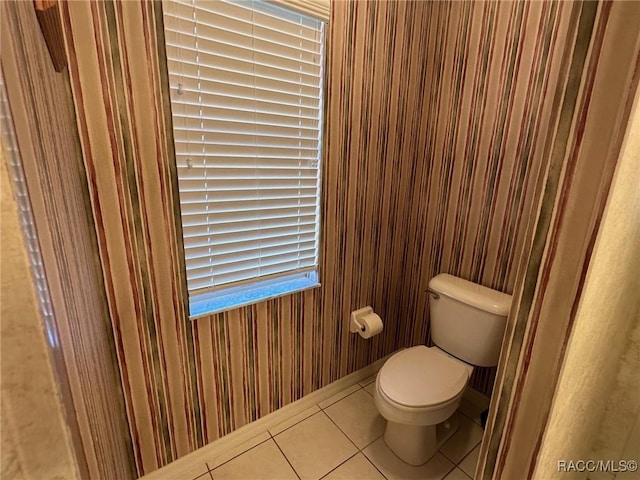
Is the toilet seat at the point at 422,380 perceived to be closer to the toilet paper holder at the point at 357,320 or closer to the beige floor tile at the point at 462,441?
the toilet paper holder at the point at 357,320

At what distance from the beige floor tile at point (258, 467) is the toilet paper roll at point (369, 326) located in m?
0.73

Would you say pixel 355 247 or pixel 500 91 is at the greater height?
pixel 500 91

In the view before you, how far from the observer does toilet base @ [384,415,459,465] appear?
1.45 meters

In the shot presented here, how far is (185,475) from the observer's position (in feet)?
4.57

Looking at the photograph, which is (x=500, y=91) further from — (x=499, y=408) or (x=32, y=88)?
(x=32, y=88)

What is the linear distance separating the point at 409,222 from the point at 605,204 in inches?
58.8

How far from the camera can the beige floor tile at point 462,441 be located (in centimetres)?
154

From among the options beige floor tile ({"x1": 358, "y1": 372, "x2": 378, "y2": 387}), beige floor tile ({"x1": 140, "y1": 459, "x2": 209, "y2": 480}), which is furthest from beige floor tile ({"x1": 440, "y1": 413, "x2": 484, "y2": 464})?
beige floor tile ({"x1": 140, "y1": 459, "x2": 209, "y2": 480})

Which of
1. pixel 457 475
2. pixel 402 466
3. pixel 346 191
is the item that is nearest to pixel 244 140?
pixel 346 191

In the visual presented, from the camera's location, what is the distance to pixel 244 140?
1270 mm

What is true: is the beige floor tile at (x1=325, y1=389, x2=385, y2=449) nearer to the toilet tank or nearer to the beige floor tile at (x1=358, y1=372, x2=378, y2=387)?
the beige floor tile at (x1=358, y1=372, x2=378, y2=387)

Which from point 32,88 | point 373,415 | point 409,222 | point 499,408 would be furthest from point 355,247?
point 32,88

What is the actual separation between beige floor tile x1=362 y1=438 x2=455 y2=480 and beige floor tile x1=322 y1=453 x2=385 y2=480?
32mm

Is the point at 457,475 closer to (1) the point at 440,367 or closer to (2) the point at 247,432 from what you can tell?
(1) the point at 440,367
